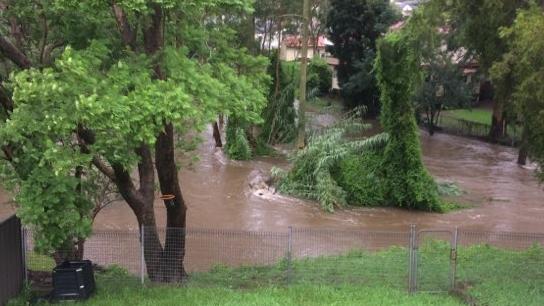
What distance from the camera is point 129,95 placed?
7.88 metres

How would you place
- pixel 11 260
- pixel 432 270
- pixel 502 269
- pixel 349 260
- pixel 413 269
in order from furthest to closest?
pixel 349 260, pixel 502 269, pixel 432 270, pixel 413 269, pixel 11 260

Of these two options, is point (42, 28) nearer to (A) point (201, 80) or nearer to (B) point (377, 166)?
(A) point (201, 80)

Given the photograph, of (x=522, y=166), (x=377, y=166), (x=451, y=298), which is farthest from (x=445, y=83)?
(x=451, y=298)

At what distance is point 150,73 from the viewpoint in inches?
352

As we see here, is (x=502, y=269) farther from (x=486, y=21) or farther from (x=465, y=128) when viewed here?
(x=465, y=128)

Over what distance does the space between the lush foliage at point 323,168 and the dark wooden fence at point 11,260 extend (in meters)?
14.2

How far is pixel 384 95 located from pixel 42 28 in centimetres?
1444

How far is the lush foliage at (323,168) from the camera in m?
23.7

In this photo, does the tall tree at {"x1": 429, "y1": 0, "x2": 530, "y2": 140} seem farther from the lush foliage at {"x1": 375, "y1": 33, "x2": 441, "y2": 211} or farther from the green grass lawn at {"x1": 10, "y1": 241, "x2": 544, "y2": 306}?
the lush foliage at {"x1": 375, "y1": 33, "x2": 441, "y2": 211}

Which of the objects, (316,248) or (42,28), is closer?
(42,28)

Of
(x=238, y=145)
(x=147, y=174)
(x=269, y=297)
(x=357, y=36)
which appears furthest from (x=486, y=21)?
(x=357, y=36)

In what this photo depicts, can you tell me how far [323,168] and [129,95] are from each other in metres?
16.8

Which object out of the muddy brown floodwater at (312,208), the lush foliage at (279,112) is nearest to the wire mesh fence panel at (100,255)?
the muddy brown floodwater at (312,208)

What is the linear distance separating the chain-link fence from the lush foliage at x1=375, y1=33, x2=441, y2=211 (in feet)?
25.3
